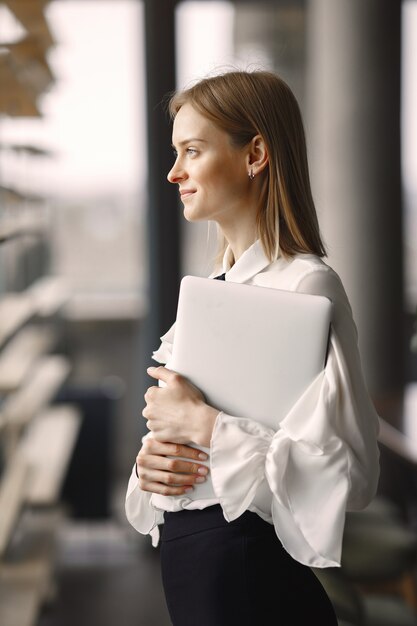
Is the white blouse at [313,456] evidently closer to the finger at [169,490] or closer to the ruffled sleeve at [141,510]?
the finger at [169,490]

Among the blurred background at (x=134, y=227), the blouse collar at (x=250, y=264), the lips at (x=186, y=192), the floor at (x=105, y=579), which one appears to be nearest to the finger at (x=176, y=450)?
the blouse collar at (x=250, y=264)

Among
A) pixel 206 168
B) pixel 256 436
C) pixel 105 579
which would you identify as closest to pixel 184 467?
pixel 256 436

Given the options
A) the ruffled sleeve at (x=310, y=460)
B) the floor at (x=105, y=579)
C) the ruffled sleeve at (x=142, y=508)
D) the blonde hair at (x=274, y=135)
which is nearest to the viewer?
the ruffled sleeve at (x=310, y=460)

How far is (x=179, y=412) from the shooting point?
127 cm

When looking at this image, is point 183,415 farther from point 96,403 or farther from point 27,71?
point 96,403

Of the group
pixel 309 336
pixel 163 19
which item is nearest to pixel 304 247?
pixel 309 336

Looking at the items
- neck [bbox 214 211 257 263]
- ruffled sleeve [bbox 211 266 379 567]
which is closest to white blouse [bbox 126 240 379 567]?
ruffled sleeve [bbox 211 266 379 567]

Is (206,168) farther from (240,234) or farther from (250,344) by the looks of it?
(250,344)

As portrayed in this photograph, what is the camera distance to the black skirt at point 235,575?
1.28 meters

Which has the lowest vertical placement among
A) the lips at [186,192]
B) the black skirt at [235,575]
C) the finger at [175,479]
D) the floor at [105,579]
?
the floor at [105,579]

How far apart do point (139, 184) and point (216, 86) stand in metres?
3.29

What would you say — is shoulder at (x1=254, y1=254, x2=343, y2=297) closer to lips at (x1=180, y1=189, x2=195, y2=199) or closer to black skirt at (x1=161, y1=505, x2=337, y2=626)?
lips at (x1=180, y1=189, x2=195, y2=199)

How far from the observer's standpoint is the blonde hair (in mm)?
1313

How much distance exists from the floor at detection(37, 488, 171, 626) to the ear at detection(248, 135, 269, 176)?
2653 millimetres
